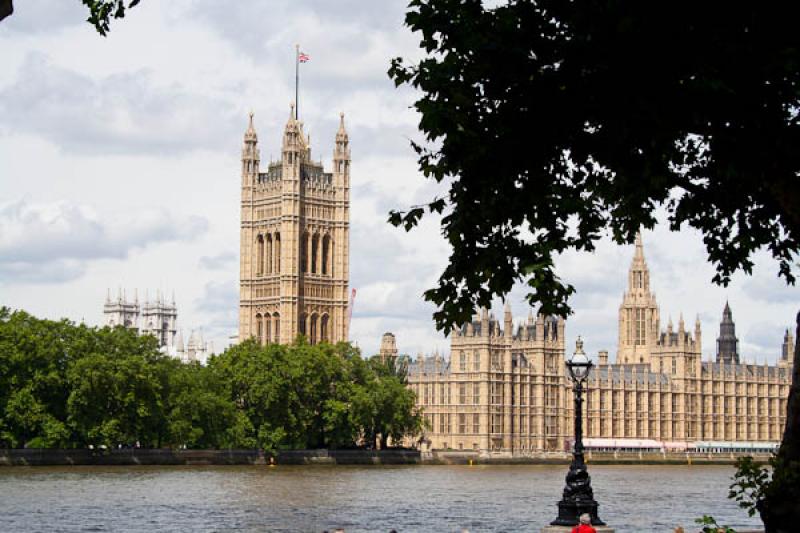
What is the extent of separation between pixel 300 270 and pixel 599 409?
35823mm

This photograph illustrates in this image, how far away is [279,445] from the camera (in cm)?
10994

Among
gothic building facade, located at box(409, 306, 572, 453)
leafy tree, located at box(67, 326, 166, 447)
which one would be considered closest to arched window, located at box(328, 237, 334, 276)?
gothic building facade, located at box(409, 306, 572, 453)

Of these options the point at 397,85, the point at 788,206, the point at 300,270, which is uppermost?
the point at 300,270

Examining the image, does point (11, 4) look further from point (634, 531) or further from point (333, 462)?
point (333, 462)

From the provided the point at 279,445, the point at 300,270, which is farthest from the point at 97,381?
the point at 300,270

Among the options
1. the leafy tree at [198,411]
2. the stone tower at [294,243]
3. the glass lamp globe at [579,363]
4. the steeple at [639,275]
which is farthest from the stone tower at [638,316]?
the glass lamp globe at [579,363]

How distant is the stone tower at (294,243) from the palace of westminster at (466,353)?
0.11 m

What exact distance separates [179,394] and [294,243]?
59.0 metres

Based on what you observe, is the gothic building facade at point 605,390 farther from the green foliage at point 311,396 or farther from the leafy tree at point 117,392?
the leafy tree at point 117,392

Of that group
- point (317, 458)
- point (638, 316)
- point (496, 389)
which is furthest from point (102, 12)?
point (638, 316)

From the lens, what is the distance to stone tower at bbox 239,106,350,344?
159875mm

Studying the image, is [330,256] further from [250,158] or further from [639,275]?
[639,275]

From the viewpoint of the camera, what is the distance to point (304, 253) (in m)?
162

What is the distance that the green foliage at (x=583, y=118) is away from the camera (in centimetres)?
1631
